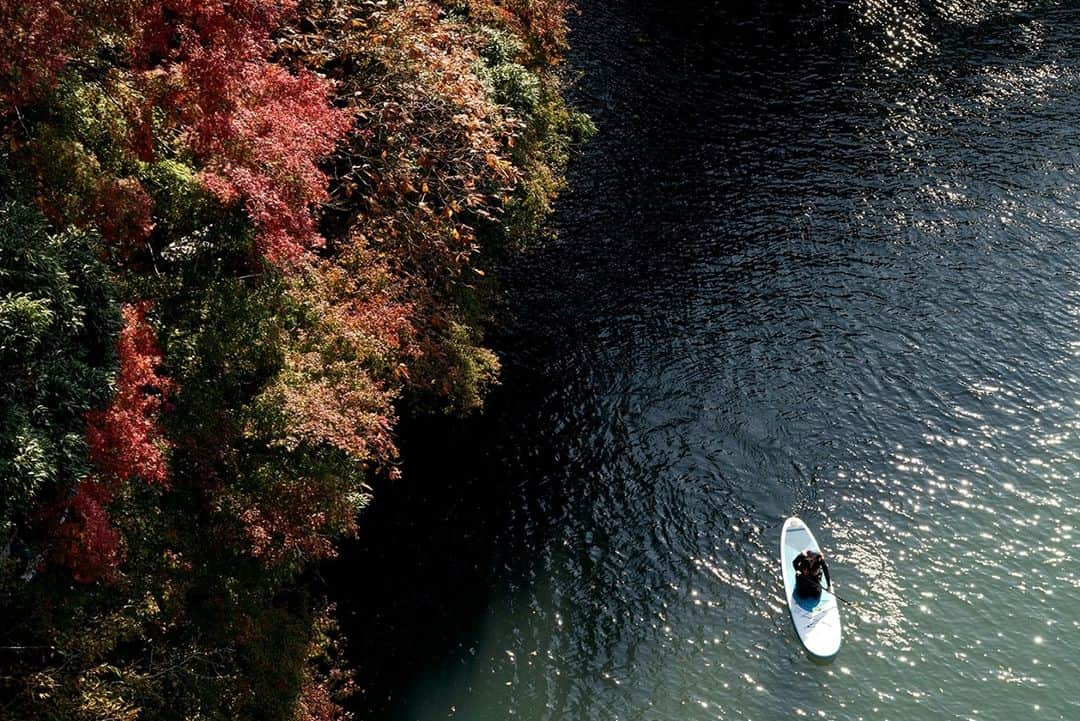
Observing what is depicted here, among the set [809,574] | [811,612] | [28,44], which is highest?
[28,44]

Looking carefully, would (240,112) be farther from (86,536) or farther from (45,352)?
(86,536)

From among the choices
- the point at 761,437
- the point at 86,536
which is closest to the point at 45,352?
the point at 86,536

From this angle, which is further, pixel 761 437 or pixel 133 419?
pixel 761 437

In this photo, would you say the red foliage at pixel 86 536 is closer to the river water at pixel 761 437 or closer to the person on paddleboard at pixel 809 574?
the river water at pixel 761 437

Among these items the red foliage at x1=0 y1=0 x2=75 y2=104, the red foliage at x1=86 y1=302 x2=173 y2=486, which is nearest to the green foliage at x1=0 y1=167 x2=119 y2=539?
the red foliage at x1=86 y1=302 x2=173 y2=486

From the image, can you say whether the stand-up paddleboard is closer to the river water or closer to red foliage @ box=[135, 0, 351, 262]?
the river water

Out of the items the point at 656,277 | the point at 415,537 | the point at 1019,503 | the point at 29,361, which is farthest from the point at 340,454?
the point at 1019,503

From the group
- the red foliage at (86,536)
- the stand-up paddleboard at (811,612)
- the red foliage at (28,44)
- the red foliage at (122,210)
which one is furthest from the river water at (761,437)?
the red foliage at (28,44)
